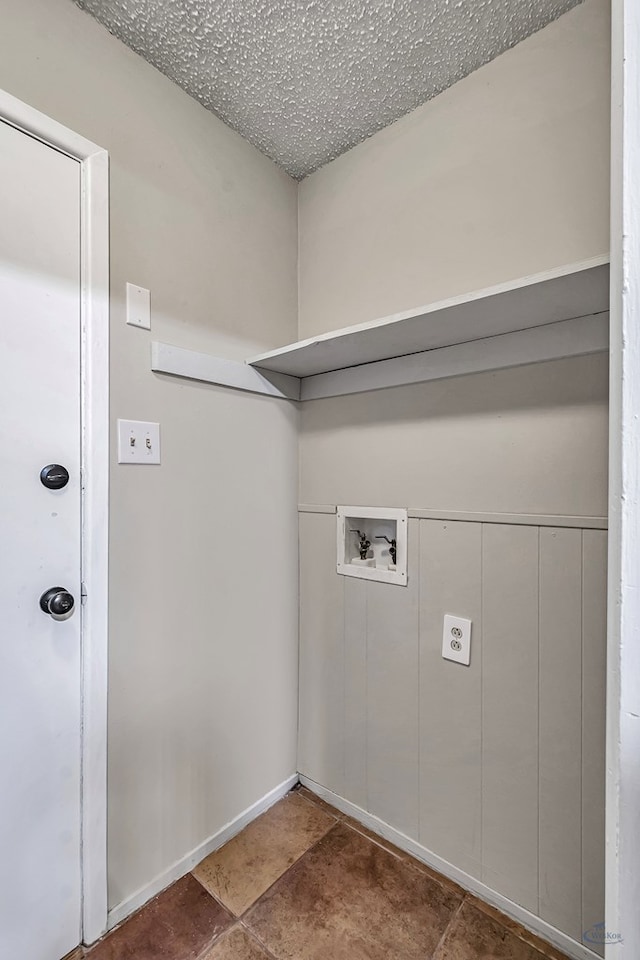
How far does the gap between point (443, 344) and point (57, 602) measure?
1.31 metres

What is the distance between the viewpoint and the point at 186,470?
1.40m

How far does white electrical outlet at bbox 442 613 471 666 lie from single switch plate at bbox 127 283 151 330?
1.29m

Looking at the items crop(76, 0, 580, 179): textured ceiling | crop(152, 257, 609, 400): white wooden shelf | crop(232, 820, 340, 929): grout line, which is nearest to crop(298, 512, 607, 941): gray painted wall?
crop(232, 820, 340, 929): grout line

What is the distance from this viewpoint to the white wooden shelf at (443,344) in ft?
3.38

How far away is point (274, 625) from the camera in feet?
5.59

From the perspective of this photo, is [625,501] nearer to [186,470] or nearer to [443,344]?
[443,344]

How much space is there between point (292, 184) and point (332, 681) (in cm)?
200

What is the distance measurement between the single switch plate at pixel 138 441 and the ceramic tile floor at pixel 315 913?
1.30 metres

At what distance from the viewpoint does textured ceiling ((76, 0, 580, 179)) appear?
1.14 meters

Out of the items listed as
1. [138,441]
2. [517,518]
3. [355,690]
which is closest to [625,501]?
[517,518]

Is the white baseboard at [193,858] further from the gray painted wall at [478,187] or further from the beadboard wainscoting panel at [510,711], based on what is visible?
the gray painted wall at [478,187]

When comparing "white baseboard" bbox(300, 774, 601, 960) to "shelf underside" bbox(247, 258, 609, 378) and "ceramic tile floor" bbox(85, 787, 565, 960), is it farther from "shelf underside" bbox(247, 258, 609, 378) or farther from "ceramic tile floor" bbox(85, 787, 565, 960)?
"shelf underside" bbox(247, 258, 609, 378)

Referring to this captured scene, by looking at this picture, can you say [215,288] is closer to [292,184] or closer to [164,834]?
[292,184]

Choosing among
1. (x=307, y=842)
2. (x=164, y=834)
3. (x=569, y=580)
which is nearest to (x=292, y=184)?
(x=569, y=580)
